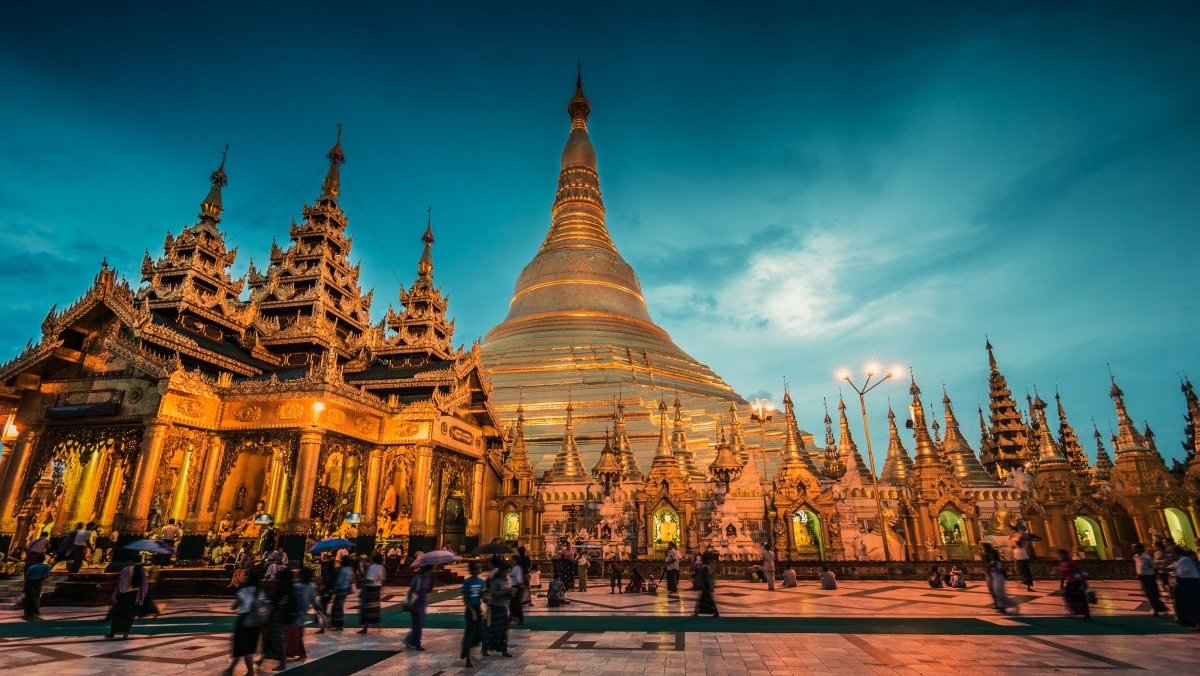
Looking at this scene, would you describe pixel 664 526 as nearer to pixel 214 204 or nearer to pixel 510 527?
pixel 510 527

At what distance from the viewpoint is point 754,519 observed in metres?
24.1

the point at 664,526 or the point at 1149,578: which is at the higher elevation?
the point at 664,526

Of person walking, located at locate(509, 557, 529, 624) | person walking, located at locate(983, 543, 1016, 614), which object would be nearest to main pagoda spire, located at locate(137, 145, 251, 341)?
person walking, located at locate(509, 557, 529, 624)

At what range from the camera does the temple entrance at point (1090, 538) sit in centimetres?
2336

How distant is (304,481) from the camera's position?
63.6ft

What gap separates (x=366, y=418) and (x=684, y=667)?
18037 millimetres

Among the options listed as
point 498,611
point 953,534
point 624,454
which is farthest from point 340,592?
point 953,534

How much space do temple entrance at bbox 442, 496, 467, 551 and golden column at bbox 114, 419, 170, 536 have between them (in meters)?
9.93

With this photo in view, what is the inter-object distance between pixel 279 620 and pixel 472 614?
2.42 metres

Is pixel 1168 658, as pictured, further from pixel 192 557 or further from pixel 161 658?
pixel 192 557

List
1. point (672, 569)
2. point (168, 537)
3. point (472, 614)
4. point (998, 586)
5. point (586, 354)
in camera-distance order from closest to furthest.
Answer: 1. point (472, 614)
2. point (998, 586)
3. point (672, 569)
4. point (168, 537)
5. point (586, 354)

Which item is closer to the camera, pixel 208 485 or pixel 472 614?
pixel 472 614

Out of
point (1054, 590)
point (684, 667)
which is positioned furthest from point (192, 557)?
point (1054, 590)

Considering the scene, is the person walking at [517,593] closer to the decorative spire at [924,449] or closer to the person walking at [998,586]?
the person walking at [998,586]
